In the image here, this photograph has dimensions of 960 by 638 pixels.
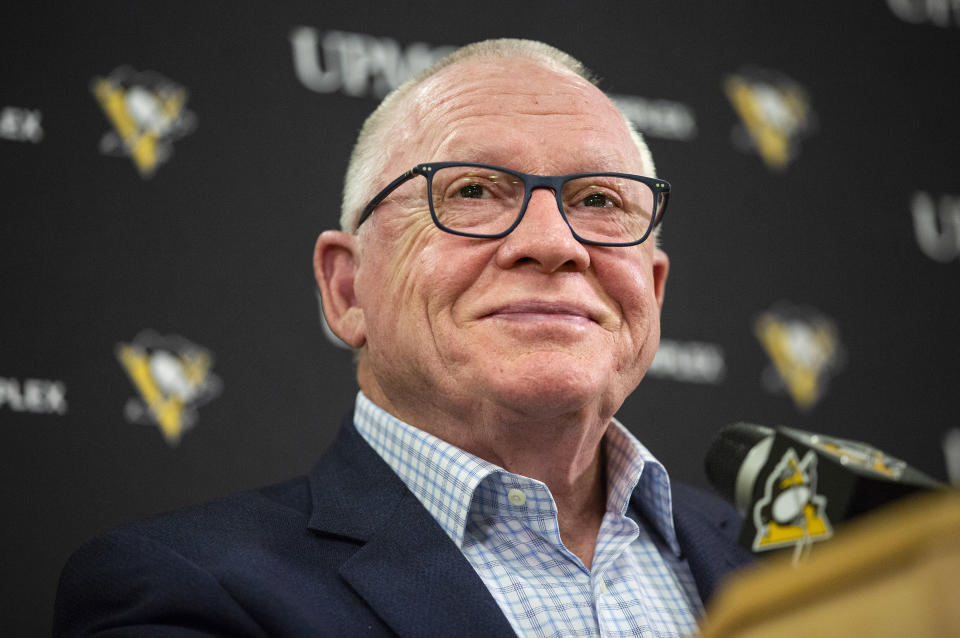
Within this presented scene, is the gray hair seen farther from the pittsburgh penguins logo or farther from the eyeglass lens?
the pittsburgh penguins logo

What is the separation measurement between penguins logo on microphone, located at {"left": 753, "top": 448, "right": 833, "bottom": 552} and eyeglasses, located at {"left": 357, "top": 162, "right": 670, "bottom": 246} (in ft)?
1.58

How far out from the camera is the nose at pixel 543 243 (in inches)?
56.4

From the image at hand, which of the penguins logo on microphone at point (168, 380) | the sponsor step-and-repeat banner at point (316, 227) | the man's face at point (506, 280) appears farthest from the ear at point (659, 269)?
the penguins logo on microphone at point (168, 380)

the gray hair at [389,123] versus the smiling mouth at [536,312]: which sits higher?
the gray hair at [389,123]

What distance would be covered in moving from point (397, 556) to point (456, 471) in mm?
167

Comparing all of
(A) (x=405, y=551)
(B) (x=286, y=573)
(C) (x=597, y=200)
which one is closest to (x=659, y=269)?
(C) (x=597, y=200)

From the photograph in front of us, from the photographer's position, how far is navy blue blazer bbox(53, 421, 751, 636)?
46.6 inches

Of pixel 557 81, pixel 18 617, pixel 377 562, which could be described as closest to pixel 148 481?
pixel 18 617

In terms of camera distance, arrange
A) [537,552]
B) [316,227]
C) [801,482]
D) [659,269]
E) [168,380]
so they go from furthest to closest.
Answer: [316,227], [168,380], [659,269], [537,552], [801,482]

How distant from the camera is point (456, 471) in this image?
1428 millimetres

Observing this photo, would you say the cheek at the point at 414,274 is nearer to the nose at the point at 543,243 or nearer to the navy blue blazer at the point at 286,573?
the nose at the point at 543,243

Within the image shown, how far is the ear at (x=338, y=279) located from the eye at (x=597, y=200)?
17.3 inches

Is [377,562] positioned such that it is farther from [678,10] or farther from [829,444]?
[678,10]

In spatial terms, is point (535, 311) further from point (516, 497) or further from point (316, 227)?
point (316, 227)
